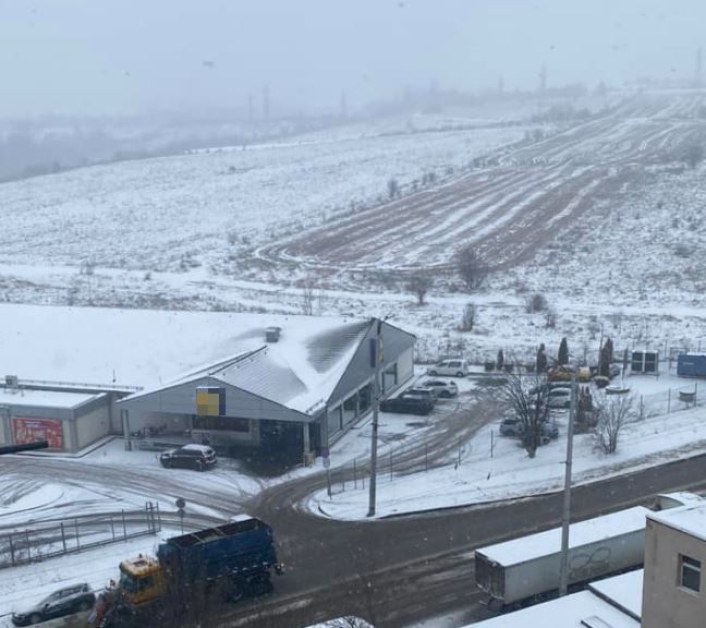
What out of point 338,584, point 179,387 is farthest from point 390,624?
point 179,387

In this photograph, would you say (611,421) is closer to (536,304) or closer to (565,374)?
(565,374)

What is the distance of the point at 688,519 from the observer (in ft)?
30.0

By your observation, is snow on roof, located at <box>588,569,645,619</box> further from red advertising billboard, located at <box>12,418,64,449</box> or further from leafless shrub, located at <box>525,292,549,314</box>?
leafless shrub, located at <box>525,292,549,314</box>

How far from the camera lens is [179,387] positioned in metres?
21.7

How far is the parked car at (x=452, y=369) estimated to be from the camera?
27594mm

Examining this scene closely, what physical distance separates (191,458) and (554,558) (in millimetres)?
9306

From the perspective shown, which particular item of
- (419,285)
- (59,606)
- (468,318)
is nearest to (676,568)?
(59,606)

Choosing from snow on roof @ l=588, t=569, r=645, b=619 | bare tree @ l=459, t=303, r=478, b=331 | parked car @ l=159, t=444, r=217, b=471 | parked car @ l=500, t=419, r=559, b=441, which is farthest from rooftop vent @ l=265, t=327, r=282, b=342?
snow on roof @ l=588, t=569, r=645, b=619

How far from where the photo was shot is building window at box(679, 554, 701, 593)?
29.6ft

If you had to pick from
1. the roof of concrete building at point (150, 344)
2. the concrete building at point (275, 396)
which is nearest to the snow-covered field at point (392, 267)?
the concrete building at point (275, 396)

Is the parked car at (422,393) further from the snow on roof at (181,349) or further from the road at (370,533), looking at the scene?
the snow on roof at (181,349)

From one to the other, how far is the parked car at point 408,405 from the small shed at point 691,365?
7.41m

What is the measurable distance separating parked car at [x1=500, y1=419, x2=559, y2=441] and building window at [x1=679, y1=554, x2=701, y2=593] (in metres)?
12.2

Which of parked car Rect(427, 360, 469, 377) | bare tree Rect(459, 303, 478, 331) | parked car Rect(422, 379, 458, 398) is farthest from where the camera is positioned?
bare tree Rect(459, 303, 478, 331)
